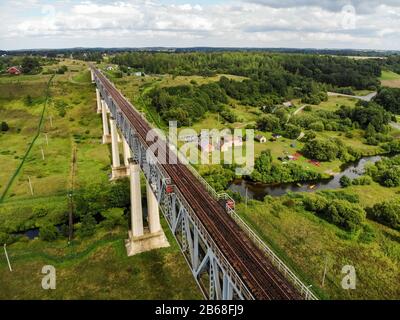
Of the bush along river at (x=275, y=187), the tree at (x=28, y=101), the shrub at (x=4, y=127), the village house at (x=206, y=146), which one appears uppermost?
the tree at (x=28, y=101)

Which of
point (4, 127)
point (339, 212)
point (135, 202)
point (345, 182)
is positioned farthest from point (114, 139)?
point (4, 127)

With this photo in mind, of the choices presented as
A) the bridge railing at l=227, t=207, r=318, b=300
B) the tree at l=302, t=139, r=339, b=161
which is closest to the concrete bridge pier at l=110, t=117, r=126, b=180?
the bridge railing at l=227, t=207, r=318, b=300

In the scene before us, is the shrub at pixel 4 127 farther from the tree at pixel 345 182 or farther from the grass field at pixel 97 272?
the tree at pixel 345 182

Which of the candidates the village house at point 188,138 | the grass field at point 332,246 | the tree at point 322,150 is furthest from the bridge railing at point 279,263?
the village house at point 188,138

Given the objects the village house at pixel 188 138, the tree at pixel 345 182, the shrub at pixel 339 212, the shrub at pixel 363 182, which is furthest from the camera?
the village house at pixel 188 138

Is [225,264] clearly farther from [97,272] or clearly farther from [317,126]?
[317,126]

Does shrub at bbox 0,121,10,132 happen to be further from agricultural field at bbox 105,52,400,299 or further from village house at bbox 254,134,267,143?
village house at bbox 254,134,267,143
